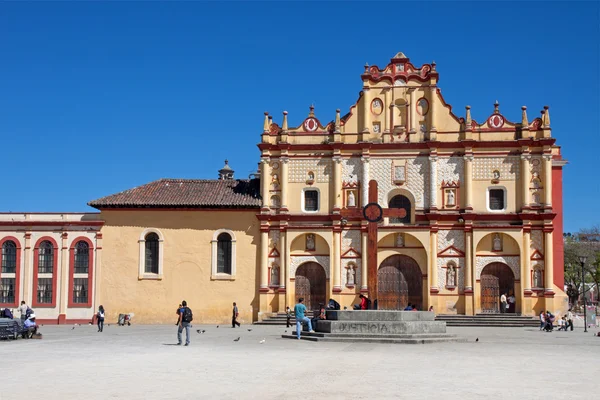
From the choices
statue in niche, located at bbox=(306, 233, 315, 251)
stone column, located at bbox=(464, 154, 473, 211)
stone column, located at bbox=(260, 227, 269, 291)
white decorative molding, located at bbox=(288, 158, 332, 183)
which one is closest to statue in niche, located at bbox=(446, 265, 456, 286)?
stone column, located at bbox=(464, 154, 473, 211)

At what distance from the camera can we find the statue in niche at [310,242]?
43781 millimetres

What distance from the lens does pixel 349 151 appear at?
43.9m

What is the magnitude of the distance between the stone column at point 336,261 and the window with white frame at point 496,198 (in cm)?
842

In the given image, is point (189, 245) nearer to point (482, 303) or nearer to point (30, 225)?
point (30, 225)

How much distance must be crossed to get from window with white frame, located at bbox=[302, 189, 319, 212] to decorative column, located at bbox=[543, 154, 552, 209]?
12377 millimetres

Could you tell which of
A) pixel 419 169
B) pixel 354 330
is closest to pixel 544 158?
pixel 419 169

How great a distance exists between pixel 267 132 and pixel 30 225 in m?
14.3

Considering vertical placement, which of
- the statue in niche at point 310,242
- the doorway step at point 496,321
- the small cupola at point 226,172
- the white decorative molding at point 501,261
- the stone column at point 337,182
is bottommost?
the doorway step at point 496,321

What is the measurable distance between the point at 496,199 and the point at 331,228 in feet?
30.1

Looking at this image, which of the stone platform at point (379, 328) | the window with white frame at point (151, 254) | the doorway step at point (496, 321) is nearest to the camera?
the stone platform at point (379, 328)

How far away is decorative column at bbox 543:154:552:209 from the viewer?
42.1 metres

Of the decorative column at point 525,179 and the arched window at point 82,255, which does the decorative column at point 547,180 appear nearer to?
the decorative column at point 525,179

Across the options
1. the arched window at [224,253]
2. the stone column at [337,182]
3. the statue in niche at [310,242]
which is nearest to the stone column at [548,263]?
the stone column at [337,182]

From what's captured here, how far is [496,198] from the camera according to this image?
43.0 meters
